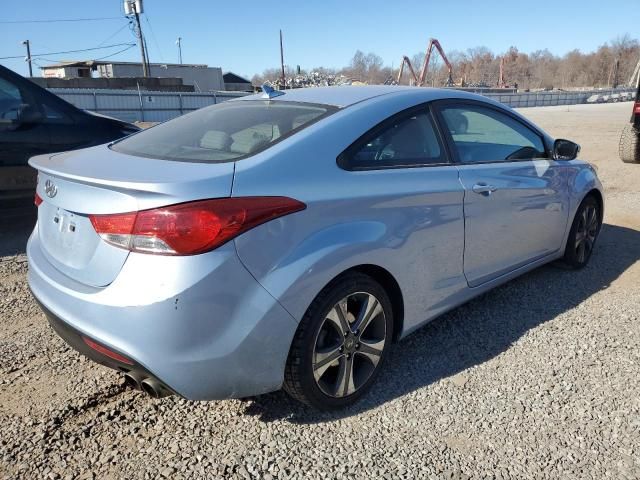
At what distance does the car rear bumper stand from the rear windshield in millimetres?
573

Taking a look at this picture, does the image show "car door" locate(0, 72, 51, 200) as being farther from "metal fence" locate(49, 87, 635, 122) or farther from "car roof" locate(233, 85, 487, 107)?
"metal fence" locate(49, 87, 635, 122)

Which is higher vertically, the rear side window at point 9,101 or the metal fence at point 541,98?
the metal fence at point 541,98

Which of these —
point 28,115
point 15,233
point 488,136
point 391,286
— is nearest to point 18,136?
point 28,115

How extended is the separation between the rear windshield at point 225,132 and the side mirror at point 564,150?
2.17 m

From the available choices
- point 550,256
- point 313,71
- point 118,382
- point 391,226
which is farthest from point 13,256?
point 313,71

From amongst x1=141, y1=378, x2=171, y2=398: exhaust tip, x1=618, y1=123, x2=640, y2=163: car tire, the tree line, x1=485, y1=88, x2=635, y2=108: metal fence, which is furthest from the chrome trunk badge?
the tree line

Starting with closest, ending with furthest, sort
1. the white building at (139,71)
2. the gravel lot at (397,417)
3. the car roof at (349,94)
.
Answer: the gravel lot at (397,417) < the car roof at (349,94) < the white building at (139,71)

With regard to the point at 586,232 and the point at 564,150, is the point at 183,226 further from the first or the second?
the point at 586,232

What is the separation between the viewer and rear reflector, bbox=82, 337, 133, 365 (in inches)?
82.4

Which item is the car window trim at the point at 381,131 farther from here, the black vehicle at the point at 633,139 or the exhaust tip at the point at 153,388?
the black vehicle at the point at 633,139

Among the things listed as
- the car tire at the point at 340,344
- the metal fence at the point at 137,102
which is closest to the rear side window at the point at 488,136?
the car tire at the point at 340,344

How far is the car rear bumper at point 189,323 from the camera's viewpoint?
198 centimetres

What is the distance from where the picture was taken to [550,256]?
161 inches

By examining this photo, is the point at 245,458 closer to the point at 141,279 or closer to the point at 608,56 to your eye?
the point at 141,279
